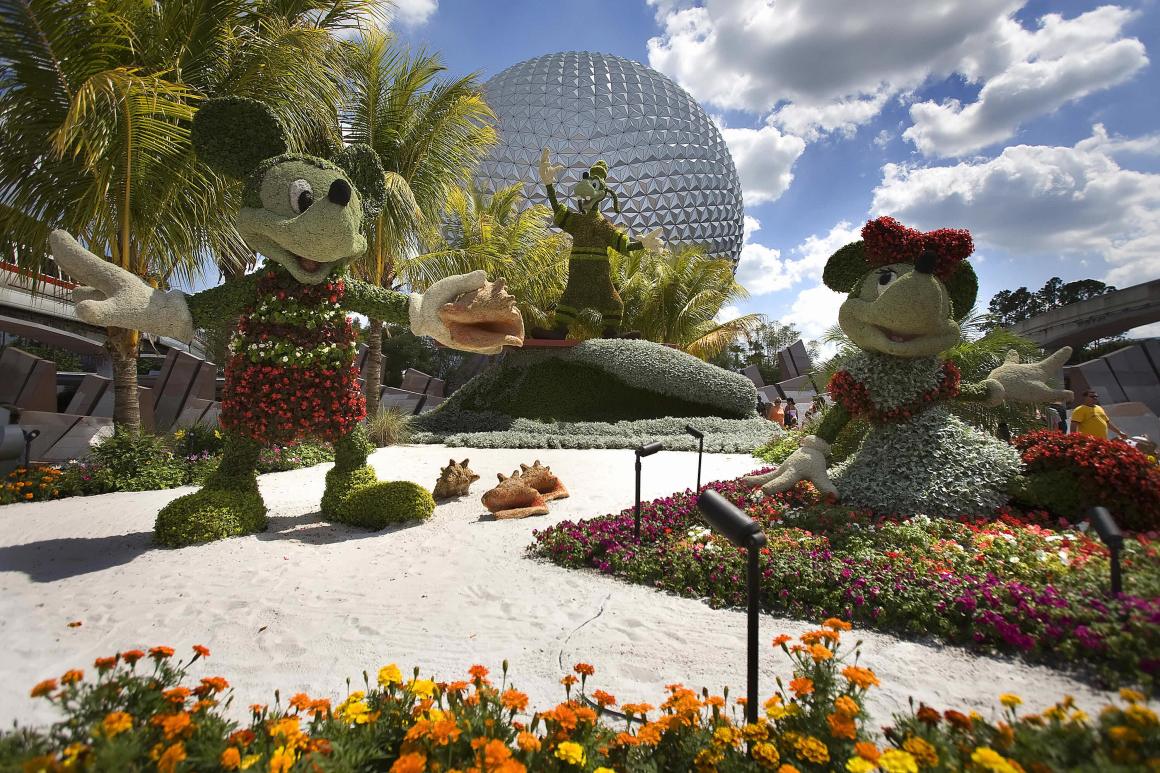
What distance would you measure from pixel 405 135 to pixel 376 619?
10405 millimetres

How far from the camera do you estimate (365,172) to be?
5344mm

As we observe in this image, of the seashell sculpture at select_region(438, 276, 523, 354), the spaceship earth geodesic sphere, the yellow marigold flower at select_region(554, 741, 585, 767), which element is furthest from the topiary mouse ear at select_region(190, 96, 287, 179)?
the spaceship earth geodesic sphere

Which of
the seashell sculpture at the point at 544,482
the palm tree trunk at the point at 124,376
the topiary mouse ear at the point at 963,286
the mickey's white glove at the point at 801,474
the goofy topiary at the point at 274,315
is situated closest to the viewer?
the goofy topiary at the point at 274,315

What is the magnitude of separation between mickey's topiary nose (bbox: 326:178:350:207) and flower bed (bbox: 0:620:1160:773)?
353 centimetres

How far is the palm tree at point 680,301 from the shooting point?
1764cm

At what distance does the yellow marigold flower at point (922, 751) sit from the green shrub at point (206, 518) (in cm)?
479

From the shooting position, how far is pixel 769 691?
2.47 meters

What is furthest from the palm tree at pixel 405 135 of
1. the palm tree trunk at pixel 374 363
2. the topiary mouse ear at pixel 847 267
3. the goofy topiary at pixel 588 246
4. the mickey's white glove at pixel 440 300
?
the topiary mouse ear at pixel 847 267

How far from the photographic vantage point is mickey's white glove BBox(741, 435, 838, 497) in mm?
4695

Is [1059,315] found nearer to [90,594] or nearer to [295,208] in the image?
[295,208]

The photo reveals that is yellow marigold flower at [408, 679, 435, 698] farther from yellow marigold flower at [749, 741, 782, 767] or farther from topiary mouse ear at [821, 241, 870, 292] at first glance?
topiary mouse ear at [821, 241, 870, 292]

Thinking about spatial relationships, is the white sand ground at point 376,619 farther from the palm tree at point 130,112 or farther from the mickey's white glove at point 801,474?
the palm tree at point 130,112

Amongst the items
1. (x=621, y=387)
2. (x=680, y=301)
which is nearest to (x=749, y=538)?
(x=621, y=387)

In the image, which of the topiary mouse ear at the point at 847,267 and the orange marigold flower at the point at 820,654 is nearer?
the orange marigold flower at the point at 820,654
